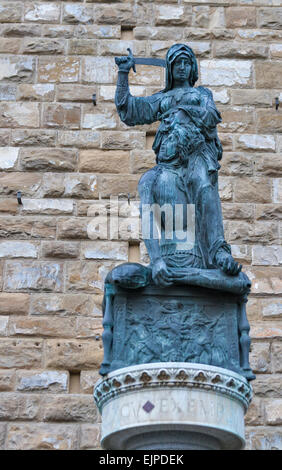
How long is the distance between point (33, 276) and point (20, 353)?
659 millimetres

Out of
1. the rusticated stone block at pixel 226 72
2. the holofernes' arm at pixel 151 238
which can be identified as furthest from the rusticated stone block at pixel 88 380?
the rusticated stone block at pixel 226 72

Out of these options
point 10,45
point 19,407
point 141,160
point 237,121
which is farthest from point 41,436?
point 10,45

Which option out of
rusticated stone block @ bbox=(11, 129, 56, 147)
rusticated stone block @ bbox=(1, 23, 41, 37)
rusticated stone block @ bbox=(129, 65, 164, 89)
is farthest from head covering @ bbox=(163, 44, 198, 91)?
rusticated stone block @ bbox=(1, 23, 41, 37)

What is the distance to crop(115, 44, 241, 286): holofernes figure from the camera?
4501 mm

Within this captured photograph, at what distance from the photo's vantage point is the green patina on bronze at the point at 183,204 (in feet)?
14.1

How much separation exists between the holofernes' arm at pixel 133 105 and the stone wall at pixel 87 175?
7.65 feet

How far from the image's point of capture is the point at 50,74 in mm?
8117

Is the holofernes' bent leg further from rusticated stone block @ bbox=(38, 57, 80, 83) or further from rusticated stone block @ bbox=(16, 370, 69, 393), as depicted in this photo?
rusticated stone block @ bbox=(38, 57, 80, 83)

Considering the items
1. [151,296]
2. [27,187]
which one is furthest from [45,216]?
[151,296]

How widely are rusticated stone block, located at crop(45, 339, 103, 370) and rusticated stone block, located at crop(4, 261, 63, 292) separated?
0.47 metres

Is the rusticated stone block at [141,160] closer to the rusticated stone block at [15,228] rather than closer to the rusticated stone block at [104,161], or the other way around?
the rusticated stone block at [104,161]

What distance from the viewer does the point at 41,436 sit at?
261 inches

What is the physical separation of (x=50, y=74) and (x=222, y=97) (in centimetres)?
154

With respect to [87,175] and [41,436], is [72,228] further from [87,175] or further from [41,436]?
[41,436]
